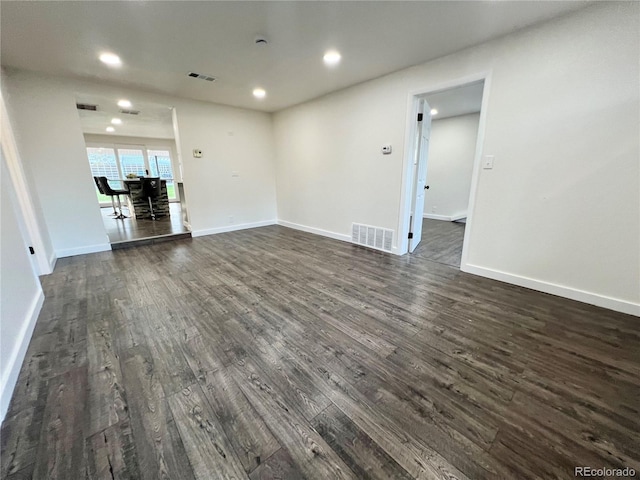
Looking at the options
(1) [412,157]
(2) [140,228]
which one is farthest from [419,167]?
(2) [140,228]

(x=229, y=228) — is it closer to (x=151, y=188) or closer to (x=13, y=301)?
(x=151, y=188)

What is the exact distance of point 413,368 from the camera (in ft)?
5.33

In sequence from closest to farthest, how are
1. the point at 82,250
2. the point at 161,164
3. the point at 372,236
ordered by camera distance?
the point at 82,250
the point at 372,236
the point at 161,164

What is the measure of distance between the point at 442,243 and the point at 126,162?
11228 mm

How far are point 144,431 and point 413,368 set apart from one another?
1.52 m

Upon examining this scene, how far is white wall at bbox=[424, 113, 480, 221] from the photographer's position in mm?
5957

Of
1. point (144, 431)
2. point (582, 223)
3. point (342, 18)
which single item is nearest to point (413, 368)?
point (144, 431)

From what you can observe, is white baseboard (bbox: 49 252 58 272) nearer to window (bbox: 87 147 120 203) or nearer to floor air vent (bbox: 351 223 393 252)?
floor air vent (bbox: 351 223 393 252)

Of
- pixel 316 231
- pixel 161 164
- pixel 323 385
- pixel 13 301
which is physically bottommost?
pixel 323 385

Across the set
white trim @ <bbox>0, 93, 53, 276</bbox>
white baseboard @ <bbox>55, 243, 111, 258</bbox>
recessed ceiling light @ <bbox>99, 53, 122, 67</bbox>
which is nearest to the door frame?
recessed ceiling light @ <bbox>99, 53, 122, 67</bbox>

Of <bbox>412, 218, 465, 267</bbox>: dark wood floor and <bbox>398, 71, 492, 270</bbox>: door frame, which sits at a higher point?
<bbox>398, 71, 492, 270</bbox>: door frame

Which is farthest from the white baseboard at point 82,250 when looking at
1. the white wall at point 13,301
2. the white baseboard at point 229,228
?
the white wall at point 13,301

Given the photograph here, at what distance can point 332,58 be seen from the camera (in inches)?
116

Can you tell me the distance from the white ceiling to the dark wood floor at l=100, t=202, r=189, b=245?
254 cm
